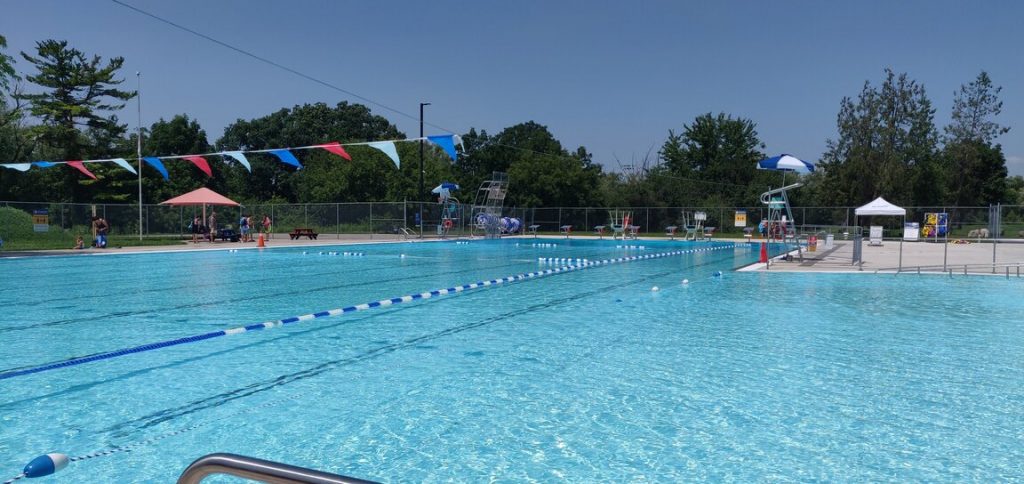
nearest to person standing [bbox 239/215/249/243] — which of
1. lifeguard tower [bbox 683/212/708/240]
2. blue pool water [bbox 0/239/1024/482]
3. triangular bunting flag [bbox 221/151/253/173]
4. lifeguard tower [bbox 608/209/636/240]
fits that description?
triangular bunting flag [bbox 221/151/253/173]

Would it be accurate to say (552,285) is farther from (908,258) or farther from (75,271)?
(908,258)

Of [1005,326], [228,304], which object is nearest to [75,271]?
[228,304]

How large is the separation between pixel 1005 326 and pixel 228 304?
11109 millimetres

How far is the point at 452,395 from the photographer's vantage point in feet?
18.8

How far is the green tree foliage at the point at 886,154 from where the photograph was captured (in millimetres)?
46250

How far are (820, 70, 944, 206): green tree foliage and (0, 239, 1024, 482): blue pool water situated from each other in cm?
3854

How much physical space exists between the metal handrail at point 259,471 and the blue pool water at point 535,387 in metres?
2.46

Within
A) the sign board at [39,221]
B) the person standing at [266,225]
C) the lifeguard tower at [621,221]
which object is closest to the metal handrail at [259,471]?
the sign board at [39,221]

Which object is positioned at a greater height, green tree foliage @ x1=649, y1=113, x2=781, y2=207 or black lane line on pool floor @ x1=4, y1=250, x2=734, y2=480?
green tree foliage @ x1=649, y1=113, x2=781, y2=207

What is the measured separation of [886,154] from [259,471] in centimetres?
5284

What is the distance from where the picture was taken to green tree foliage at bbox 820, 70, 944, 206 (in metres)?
46.2

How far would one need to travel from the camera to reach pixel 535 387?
19.7ft

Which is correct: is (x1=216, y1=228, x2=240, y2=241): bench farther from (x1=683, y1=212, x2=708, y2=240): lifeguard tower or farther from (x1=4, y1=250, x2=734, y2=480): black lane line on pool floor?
(x1=4, y1=250, x2=734, y2=480): black lane line on pool floor

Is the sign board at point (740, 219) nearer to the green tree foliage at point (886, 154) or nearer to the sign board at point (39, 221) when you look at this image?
the green tree foliage at point (886, 154)
